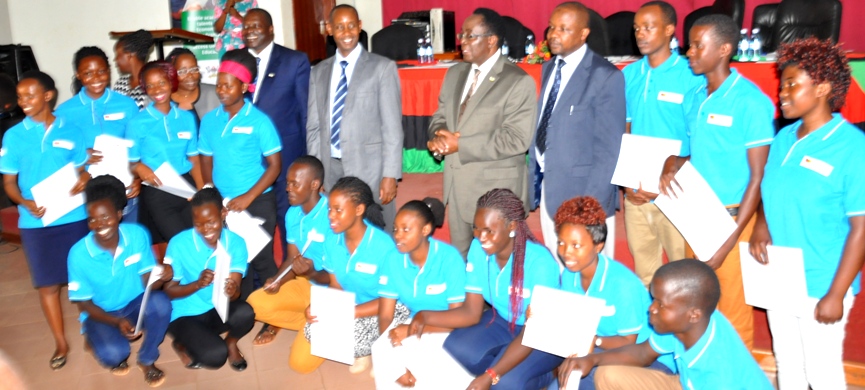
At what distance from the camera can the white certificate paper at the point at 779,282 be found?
8.00 ft

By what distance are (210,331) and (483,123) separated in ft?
5.42

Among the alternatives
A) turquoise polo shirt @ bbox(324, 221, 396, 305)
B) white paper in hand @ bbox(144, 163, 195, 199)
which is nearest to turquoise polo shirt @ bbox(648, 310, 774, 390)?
turquoise polo shirt @ bbox(324, 221, 396, 305)

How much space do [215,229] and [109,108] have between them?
116 centimetres

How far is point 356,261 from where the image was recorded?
332 centimetres

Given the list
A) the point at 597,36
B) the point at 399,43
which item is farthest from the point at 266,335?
the point at 399,43

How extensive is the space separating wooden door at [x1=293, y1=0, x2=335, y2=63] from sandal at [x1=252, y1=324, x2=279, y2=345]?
15.0ft

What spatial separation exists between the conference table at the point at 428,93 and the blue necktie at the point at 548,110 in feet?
5.23

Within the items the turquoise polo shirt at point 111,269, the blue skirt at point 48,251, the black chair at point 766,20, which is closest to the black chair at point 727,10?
the black chair at point 766,20

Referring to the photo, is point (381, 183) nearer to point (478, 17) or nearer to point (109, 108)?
point (478, 17)

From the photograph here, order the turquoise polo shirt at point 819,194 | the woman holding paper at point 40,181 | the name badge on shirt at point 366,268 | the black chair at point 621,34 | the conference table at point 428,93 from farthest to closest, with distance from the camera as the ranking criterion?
the black chair at point 621,34
the conference table at point 428,93
the woman holding paper at point 40,181
the name badge on shirt at point 366,268
the turquoise polo shirt at point 819,194

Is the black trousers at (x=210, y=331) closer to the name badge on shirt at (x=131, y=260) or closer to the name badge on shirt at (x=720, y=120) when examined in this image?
the name badge on shirt at (x=131, y=260)

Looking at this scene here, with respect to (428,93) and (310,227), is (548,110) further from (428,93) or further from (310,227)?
(428,93)

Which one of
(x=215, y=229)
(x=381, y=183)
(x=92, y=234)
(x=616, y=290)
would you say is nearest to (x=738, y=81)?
(x=616, y=290)

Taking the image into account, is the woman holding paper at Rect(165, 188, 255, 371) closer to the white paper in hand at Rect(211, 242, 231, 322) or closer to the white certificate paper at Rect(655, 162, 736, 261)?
the white paper in hand at Rect(211, 242, 231, 322)
